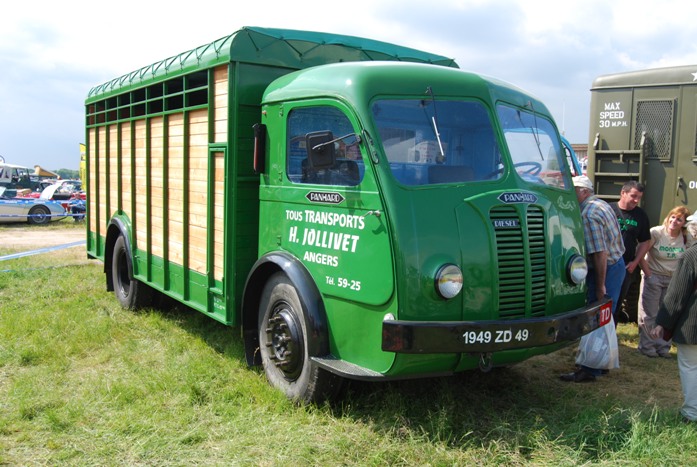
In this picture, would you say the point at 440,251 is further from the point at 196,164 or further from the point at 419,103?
the point at 196,164

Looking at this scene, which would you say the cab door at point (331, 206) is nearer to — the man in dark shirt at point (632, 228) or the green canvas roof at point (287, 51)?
the green canvas roof at point (287, 51)

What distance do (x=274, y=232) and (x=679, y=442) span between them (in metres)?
3.13

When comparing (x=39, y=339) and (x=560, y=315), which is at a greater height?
(x=560, y=315)

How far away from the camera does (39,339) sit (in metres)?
6.36

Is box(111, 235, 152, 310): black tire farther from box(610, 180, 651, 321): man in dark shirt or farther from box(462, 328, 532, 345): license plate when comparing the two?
box(610, 180, 651, 321): man in dark shirt

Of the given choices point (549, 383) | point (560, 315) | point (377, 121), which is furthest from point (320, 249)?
point (549, 383)

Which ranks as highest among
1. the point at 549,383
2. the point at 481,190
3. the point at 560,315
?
the point at 481,190

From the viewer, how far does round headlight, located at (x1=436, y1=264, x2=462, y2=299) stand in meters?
3.88

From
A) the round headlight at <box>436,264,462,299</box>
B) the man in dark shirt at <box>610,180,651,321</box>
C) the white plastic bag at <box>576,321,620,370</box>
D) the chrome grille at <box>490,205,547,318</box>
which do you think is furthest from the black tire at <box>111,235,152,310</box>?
the man in dark shirt at <box>610,180,651,321</box>

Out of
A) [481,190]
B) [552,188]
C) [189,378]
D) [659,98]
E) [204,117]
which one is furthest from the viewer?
[659,98]

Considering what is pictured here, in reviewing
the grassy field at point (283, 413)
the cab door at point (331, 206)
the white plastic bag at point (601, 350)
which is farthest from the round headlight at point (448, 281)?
the white plastic bag at point (601, 350)

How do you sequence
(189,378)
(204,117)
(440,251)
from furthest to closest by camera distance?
(204,117), (189,378), (440,251)

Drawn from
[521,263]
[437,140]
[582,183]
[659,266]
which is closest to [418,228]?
[437,140]

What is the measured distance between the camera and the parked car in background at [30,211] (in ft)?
70.2
